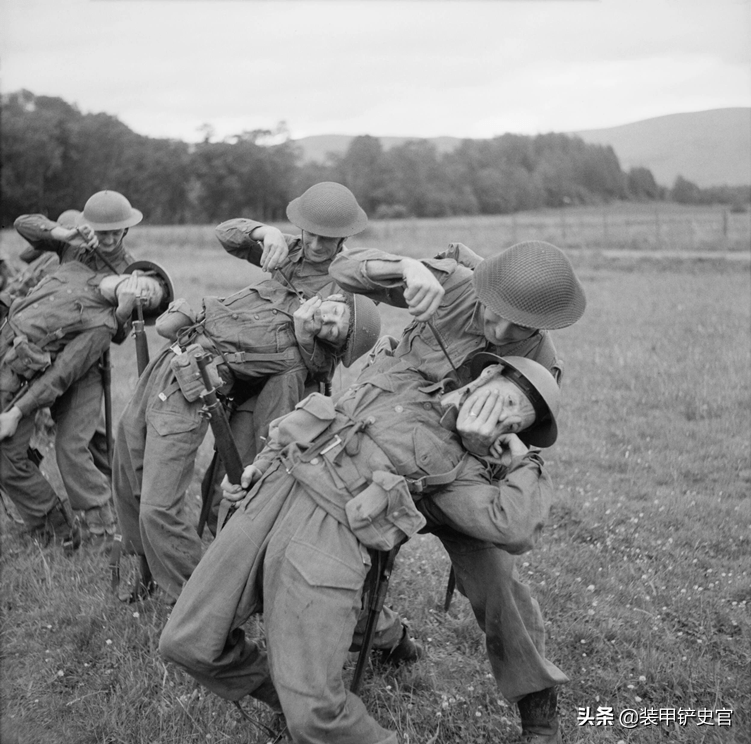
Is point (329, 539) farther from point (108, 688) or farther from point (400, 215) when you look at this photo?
point (400, 215)

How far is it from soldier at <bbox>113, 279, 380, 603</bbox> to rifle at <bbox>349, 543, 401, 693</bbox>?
1618 millimetres

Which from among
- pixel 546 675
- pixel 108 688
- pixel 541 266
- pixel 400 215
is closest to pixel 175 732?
pixel 108 688

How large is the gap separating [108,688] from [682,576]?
3.96m

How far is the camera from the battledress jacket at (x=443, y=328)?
3.96 meters

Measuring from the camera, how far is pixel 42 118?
2783 cm

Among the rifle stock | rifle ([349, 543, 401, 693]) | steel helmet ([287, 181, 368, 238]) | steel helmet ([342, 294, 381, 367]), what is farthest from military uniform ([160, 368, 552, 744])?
steel helmet ([287, 181, 368, 238])

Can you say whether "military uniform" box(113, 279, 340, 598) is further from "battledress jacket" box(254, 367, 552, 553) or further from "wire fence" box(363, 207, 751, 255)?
"wire fence" box(363, 207, 751, 255)

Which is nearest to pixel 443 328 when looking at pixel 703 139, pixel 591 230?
pixel 703 139

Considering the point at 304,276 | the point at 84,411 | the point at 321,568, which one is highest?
the point at 304,276

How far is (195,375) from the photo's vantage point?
503 centimetres

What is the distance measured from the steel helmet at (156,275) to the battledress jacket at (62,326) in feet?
1.94

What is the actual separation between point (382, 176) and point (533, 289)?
45789mm

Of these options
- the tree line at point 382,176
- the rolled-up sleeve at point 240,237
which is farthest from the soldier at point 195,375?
the tree line at point 382,176

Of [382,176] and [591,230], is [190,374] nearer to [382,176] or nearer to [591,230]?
[591,230]
